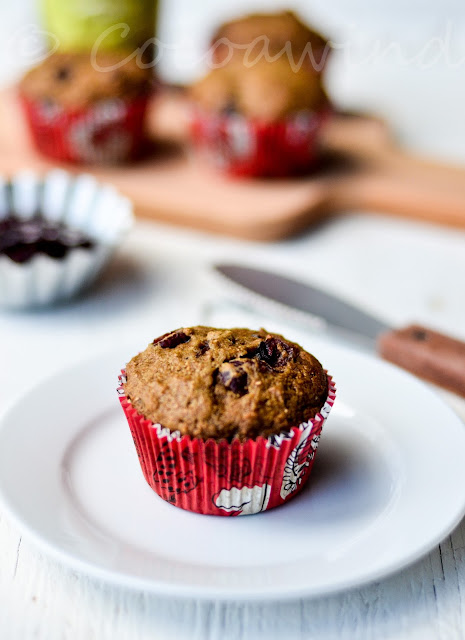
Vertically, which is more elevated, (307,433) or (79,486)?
(307,433)

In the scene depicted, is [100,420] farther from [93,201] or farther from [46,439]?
[93,201]

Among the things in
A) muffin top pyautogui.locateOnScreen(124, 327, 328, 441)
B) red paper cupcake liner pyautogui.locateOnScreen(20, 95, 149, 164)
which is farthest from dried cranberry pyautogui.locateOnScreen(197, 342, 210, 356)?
red paper cupcake liner pyautogui.locateOnScreen(20, 95, 149, 164)

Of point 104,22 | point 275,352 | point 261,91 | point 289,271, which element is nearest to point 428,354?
point 275,352

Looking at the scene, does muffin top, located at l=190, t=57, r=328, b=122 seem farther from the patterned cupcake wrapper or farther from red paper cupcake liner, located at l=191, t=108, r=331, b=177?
the patterned cupcake wrapper

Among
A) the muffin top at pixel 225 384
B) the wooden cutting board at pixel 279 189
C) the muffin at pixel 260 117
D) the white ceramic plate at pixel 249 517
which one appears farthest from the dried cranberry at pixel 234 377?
the muffin at pixel 260 117

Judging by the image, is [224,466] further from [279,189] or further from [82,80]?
[82,80]

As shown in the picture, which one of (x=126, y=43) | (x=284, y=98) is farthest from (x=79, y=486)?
(x=126, y=43)

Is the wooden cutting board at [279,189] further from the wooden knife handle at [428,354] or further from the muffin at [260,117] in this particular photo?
the wooden knife handle at [428,354]
